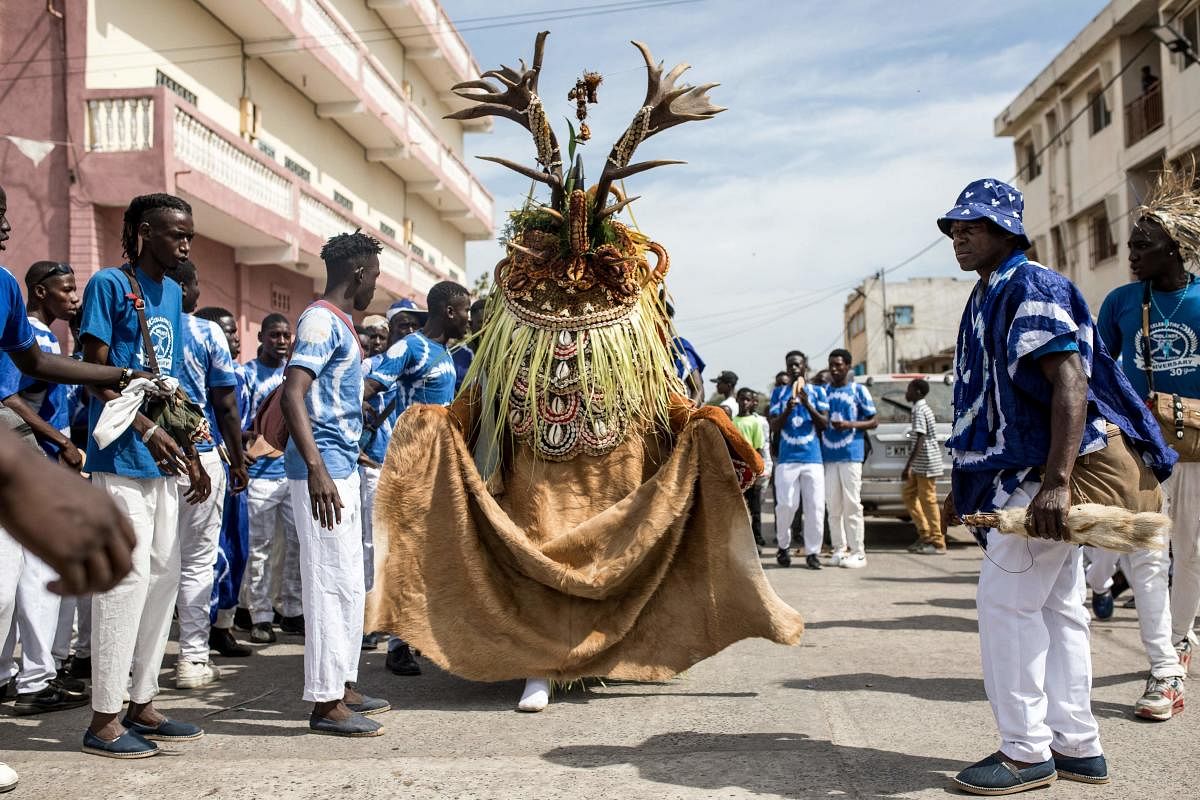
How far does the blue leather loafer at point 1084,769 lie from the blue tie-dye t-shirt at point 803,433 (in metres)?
6.69

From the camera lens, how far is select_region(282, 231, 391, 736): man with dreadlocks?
434 cm

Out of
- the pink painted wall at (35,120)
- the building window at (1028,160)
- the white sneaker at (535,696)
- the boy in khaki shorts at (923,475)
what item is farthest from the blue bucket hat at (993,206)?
the building window at (1028,160)

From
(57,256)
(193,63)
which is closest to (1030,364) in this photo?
(57,256)

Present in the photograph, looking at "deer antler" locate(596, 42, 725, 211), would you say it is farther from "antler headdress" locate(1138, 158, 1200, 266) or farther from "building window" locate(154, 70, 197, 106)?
"building window" locate(154, 70, 197, 106)

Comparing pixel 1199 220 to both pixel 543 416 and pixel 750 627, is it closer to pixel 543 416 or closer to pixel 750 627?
pixel 750 627

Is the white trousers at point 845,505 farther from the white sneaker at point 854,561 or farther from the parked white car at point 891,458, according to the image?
the parked white car at point 891,458

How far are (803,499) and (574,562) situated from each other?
18.5ft

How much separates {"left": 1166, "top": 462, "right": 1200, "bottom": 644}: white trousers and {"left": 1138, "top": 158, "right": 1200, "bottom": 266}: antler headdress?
1006 millimetres

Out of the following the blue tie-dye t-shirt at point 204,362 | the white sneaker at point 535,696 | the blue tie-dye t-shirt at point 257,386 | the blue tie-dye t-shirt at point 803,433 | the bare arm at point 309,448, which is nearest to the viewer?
the bare arm at point 309,448

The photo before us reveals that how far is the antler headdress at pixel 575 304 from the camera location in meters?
5.23

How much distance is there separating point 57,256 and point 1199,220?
12.3m

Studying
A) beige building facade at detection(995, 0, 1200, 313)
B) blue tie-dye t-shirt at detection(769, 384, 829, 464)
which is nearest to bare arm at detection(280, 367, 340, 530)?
blue tie-dye t-shirt at detection(769, 384, 829, 464)

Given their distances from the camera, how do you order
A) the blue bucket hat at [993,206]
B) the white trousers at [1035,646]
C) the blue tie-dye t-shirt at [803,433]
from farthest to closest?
the blue tie-dye t-shirt at [803,433], the blue bucket hat at [993,206], the white trousers at [1035,646]

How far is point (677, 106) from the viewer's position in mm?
5426
